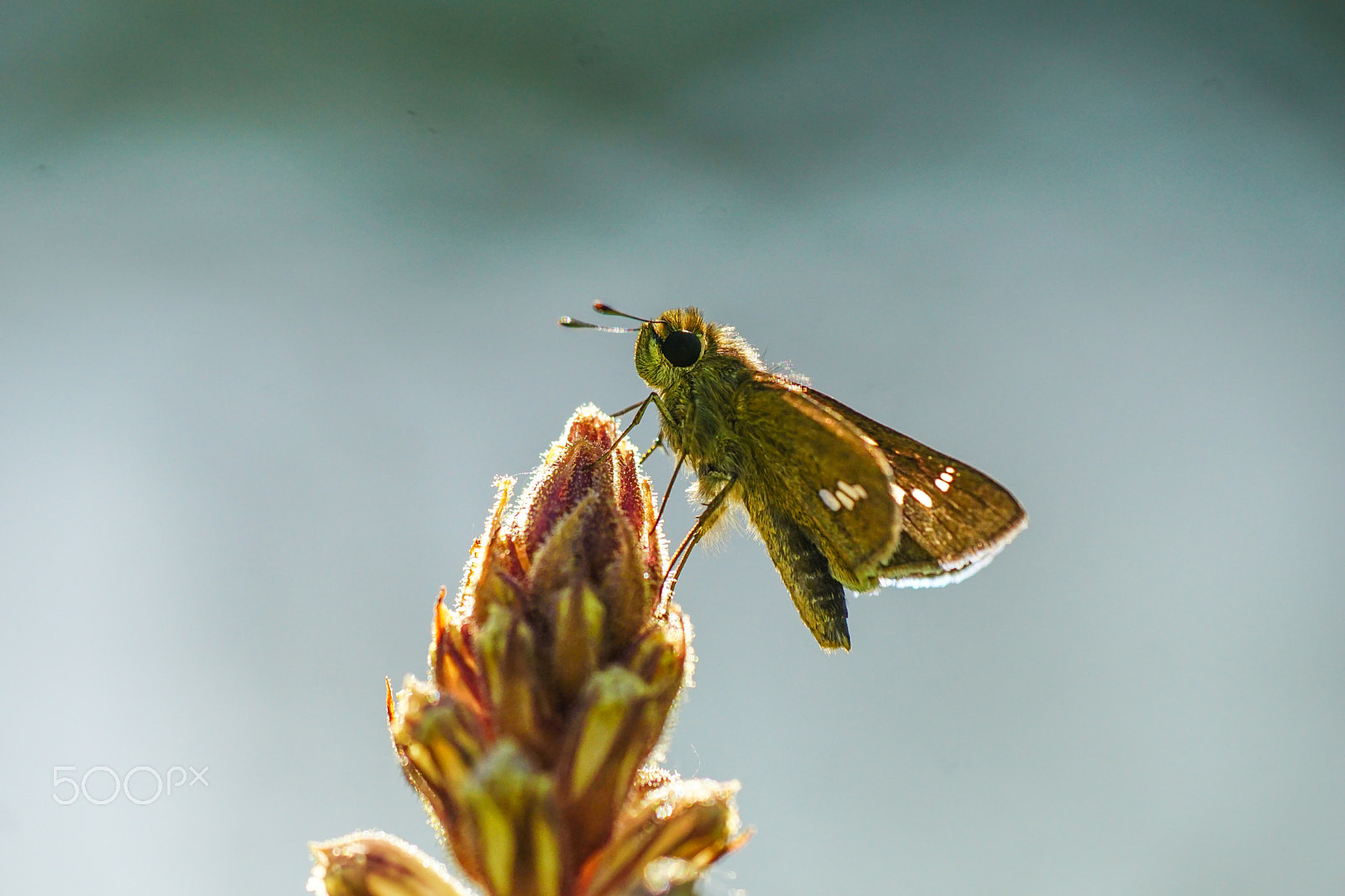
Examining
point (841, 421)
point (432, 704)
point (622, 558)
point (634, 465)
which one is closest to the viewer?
point (432, 704)

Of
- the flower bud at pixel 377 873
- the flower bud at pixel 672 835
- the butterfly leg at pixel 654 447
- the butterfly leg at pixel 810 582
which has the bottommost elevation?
the flower bud at pixel 672 835

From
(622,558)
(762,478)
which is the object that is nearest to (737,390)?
(762,478)

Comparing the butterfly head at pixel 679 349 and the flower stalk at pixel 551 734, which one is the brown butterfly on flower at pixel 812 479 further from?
the flower stalk at pixel 551 734

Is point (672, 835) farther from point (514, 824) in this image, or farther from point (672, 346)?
point (672, 346)

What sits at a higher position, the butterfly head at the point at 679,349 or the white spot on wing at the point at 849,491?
the butterfly head at the point at 679,349

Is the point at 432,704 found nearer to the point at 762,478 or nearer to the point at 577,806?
the point at 577,806

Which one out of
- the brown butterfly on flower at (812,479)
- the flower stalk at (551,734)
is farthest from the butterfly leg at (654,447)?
the flower stalk at (551,734)

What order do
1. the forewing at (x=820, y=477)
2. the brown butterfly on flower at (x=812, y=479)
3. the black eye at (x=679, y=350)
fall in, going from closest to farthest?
1. the forewing at (x=820, y=477)
2. the brown butterfly on flower at (x=812, y=479)
3. the black eye at (x=679, y=350)

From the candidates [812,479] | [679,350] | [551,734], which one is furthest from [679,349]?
[551,734]
